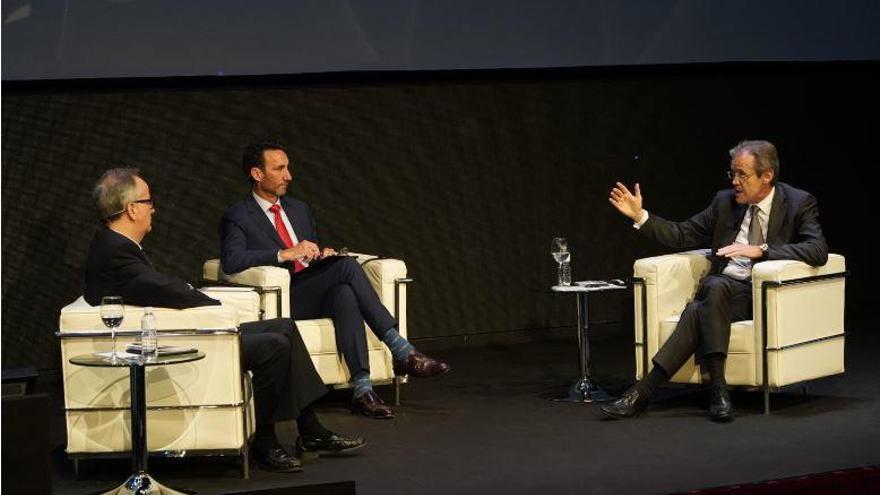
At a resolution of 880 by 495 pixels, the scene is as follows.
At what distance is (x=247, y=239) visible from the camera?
6.18m

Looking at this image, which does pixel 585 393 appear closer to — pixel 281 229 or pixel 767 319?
pixel 767 319

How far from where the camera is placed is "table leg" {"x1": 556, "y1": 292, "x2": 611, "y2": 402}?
6098mm

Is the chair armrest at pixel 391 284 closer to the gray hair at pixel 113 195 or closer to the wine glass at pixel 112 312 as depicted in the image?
the gray hair at pixel 113 195

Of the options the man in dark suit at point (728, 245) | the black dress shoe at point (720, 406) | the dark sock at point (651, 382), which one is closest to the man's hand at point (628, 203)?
the man in dark suit at point (728, 245)

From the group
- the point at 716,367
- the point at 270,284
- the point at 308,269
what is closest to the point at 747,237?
the point at 716,367

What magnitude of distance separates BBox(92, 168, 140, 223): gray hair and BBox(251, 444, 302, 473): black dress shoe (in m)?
0.97

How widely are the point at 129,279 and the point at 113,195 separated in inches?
12.1

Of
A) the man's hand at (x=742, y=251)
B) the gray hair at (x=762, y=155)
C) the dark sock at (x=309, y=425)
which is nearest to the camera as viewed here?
the dark sock at (x=309, y=425)

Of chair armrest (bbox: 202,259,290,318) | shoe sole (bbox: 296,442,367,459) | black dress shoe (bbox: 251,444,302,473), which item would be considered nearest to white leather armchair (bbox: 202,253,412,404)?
chair armrest (bbox: 202,259,290,318)

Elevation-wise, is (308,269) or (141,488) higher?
(308,269)

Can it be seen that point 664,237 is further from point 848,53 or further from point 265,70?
point 848,53

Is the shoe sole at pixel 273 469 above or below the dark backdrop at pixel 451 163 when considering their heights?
below

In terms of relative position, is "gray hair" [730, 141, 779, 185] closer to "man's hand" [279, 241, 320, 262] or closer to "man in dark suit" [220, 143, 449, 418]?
"man in dark suit" [220, 143, 449, 418]

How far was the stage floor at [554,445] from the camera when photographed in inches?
184
